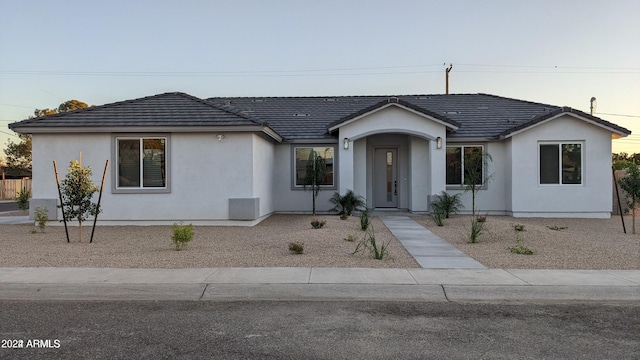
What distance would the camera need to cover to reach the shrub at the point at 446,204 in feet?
50.8

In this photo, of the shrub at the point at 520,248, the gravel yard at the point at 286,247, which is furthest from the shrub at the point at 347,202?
the shrub at the point at 520,248

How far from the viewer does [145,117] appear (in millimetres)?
13906

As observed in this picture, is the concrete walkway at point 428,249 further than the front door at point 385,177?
No

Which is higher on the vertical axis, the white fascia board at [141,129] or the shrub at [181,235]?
the white fascia board at [141,129]

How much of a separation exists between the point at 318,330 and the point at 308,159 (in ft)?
42.3

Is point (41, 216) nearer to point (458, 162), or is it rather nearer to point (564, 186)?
point (458, 162)

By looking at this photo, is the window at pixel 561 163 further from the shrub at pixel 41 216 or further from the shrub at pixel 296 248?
the shrub at pixel 41 216

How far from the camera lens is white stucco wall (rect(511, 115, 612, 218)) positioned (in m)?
15.9

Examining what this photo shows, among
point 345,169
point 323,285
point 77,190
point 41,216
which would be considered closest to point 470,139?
point 345,169

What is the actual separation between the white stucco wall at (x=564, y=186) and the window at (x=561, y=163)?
19 centimetres

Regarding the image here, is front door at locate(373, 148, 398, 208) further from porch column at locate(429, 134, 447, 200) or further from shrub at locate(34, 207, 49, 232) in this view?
shrub at locate(34, 207, 49, 232)

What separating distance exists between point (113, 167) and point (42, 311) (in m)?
8.89

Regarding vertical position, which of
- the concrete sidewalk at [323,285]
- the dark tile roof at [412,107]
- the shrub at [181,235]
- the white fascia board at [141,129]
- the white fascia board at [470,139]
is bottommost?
the concrete sidewalk at [323,285]

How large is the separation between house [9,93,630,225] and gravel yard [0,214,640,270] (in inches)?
48.4
